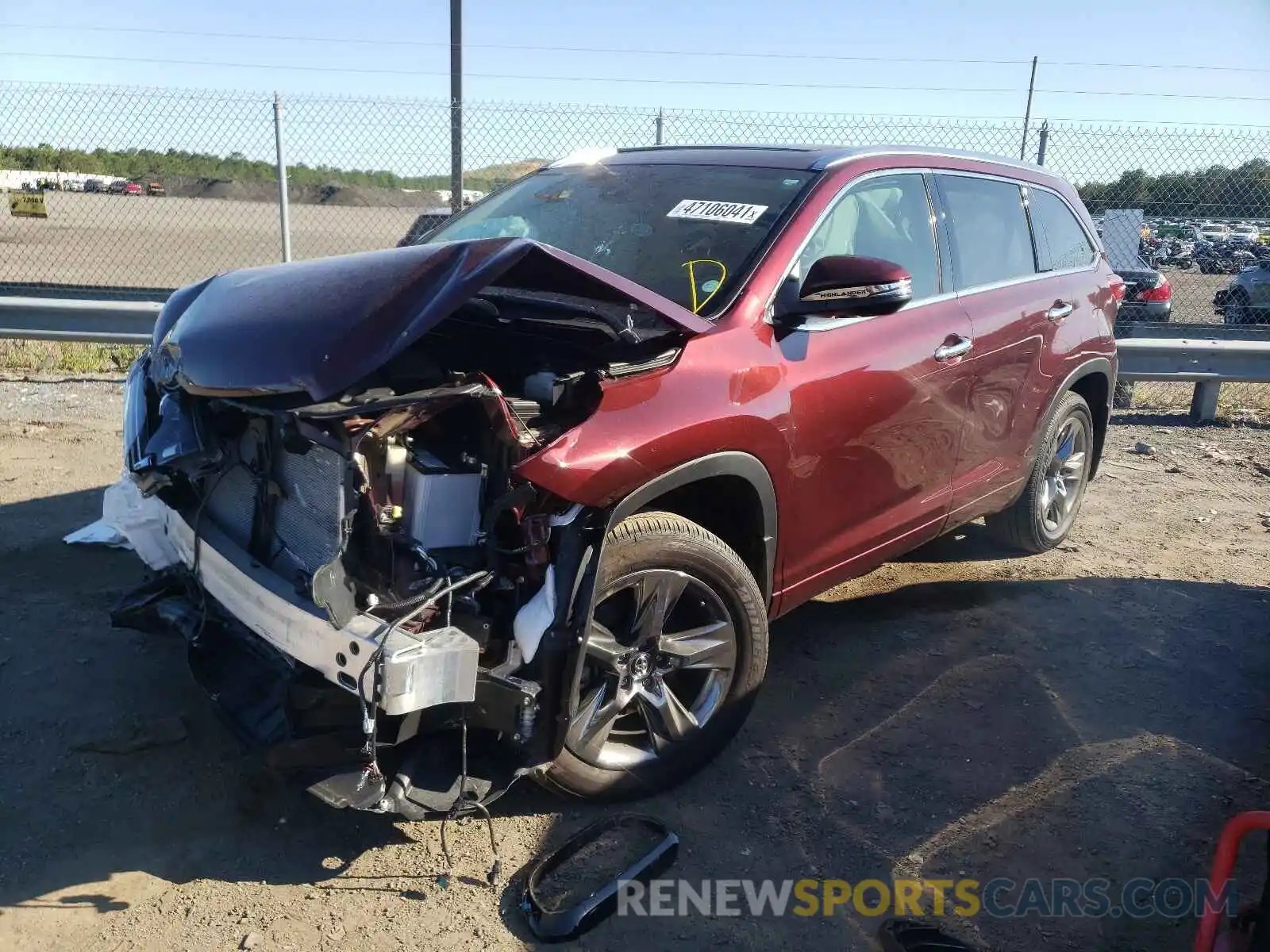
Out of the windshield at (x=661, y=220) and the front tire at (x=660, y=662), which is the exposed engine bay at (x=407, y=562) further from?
the windshield at (x=661, y=220)

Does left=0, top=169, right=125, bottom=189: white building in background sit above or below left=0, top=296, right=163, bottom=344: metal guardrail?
above

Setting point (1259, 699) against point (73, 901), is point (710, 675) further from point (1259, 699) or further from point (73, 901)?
point (1259, 699)

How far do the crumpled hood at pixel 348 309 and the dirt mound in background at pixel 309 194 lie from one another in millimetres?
6840

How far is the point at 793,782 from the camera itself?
346 centimetres

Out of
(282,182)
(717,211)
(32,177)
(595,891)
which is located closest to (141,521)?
(595,891)

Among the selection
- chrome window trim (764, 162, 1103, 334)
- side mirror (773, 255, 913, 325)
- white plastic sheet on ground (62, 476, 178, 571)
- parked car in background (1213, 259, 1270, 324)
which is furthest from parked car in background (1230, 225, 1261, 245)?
white plastic sheet on ground (62, 476, 178, 571)

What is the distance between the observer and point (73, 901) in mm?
2770

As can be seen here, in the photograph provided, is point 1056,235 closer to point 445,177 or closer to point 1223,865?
point 1223,865

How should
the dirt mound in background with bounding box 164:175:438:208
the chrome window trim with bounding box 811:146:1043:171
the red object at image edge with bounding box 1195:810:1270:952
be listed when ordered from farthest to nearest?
the dirt mound in background with bounding box 164:175:438:208 < the chrome window trim with bounding box 811:146:1043:171 < the red object at image edge with bounding box 1195:810:1270:952

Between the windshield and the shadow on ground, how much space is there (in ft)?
5.33

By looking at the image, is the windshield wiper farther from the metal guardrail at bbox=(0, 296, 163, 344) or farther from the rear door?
the metal guardrail at bbox=(0, 296, 163, 344)

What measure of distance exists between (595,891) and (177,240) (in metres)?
15.8

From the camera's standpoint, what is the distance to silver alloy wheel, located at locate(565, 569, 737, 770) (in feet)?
9.98

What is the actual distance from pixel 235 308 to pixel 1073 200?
14.1 ft
